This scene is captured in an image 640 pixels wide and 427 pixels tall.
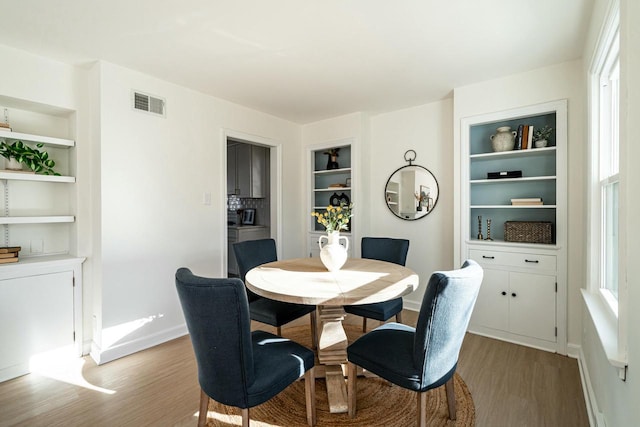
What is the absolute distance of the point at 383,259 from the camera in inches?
116

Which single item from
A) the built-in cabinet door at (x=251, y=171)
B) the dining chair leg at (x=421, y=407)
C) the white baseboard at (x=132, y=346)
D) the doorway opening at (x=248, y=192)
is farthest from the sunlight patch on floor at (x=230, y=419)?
the built-in cabinet door at (x=251, y=171)

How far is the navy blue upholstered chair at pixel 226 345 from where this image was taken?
4.16 ft

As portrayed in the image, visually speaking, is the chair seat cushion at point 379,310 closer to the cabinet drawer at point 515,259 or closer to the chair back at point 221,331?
the cabinet drawer at point 515,259

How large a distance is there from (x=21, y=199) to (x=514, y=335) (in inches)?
174

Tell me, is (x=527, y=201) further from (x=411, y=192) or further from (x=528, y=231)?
(x=411, y=192)

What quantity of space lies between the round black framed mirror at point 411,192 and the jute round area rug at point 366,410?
197 centimetres

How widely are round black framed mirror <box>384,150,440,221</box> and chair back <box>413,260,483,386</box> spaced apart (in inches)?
85.3

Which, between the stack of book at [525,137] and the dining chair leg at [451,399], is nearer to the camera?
the dining chair leg at [451,399]

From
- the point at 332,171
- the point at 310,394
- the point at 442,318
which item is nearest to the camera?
the point at 442,318

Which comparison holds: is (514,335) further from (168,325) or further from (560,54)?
(168,325)

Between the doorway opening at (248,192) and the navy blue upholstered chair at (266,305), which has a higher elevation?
the doorway opening at (248,192)

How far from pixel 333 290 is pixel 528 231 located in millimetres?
2182

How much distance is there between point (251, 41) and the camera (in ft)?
7.32

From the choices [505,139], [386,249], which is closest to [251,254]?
→ [386,249]
